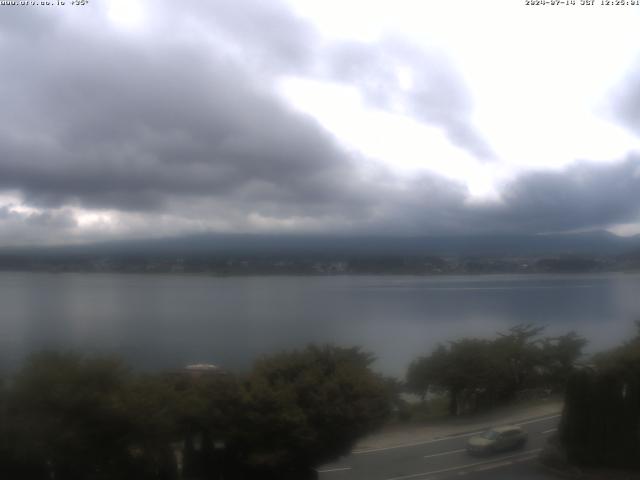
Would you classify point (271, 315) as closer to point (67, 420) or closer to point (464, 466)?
point (464, 466)

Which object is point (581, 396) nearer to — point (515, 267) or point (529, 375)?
point (529, 375)

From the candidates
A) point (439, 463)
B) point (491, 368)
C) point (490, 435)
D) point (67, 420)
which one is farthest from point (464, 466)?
point (67, 420)

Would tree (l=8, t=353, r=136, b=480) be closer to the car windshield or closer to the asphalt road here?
the asphalt road

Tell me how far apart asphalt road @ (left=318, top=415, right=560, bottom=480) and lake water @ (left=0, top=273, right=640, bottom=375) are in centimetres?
329

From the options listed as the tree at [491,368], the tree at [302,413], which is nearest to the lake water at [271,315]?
the tree at [491,368]

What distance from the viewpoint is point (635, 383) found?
466 inches

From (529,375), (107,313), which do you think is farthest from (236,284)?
(529,375)

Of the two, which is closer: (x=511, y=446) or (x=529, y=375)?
(x=511, y=446)

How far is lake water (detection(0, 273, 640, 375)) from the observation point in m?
19.7

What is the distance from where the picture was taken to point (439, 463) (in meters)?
10.6

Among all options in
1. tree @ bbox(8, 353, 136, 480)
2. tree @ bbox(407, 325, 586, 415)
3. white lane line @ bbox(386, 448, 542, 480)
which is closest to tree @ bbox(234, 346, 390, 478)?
white lane line @ bbox(386, 448, 542, 480)

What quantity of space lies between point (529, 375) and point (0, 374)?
11697 mm

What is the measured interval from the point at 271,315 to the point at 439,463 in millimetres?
23227

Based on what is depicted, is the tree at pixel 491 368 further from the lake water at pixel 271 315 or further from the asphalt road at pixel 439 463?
the asphalt road at pixel 439 463
